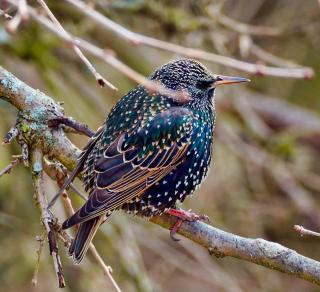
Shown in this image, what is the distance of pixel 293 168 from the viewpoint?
691cm

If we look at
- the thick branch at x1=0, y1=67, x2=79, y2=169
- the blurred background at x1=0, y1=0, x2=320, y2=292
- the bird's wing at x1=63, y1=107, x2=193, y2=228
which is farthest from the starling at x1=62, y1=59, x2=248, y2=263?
the blurred background at x1=0, y1=0, x2=320, y2=292

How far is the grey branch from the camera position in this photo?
3.84m

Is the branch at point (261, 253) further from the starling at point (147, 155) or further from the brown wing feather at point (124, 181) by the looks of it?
the brown wing feather at point (124, 181)

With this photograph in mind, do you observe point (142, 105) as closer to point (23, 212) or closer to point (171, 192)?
point (171, 192)

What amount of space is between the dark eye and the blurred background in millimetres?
724

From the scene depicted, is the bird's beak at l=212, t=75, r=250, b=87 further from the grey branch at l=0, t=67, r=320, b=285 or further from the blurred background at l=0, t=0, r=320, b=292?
the grey branch at l=0, t=67, r=320, b=285

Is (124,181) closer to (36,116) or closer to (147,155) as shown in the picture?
(147,155)

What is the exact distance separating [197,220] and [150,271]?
3.81m

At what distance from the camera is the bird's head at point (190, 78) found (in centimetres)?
532

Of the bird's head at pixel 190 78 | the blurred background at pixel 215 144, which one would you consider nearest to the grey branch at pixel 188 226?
the bird's head at pixel 190 78

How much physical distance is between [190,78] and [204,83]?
0.10 meters

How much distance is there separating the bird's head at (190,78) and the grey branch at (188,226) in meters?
1.28

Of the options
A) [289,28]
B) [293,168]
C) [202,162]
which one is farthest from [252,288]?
[202,162]

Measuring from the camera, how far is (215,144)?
783 cm
